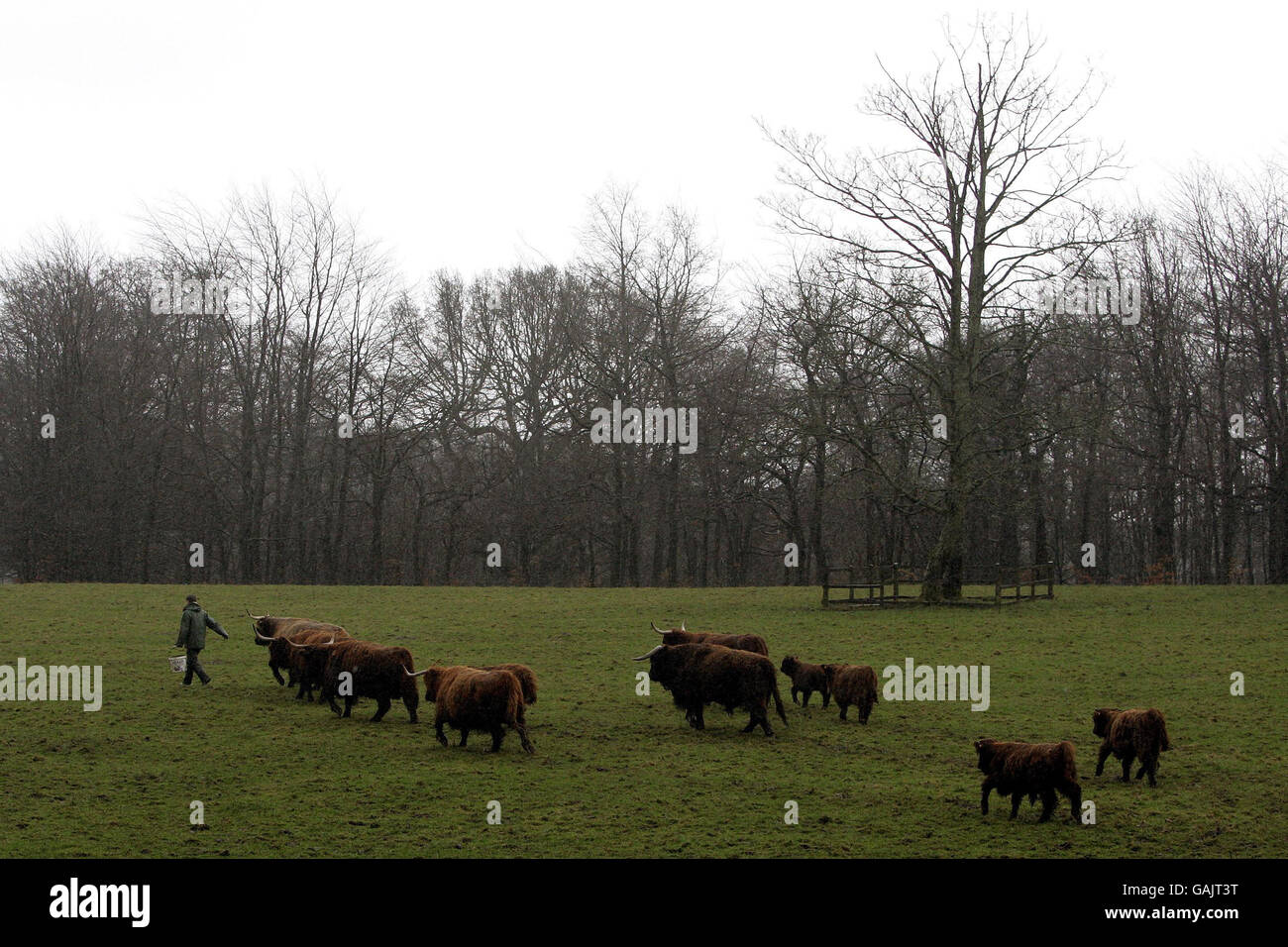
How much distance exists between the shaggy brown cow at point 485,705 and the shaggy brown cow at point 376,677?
1833 mm

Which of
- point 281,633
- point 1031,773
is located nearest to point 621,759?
point 1031,773

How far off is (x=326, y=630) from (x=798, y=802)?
437 inches

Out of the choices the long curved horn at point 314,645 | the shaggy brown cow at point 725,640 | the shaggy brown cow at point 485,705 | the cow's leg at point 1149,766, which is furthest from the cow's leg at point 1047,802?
the long curved horn at point 314,645

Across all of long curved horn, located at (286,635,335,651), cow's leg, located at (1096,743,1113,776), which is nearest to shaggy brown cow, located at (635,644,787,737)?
cow's leg, located at (1096,743,1113,776)

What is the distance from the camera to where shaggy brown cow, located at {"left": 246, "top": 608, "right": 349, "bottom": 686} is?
2100 cm

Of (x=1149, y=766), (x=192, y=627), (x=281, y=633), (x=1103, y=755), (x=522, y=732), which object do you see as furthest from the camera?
(x=281, y=633)

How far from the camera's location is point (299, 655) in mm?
20062

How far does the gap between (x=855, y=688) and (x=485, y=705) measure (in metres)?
6.04

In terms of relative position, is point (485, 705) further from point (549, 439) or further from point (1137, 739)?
point (549, 439)

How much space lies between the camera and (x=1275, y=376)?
47094mm

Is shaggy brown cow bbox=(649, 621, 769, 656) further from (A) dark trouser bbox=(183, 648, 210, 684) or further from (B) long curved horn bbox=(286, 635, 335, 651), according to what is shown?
(A) dark trouser bbox=(183, 648, 210, 684)

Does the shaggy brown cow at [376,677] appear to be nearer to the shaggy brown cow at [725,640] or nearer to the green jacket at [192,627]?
the green jacket at [192,627]
